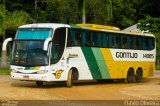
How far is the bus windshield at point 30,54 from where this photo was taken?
84.3 feet

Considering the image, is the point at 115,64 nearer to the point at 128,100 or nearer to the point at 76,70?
the point at 76,70

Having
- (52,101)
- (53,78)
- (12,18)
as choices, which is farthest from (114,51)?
(12,18)

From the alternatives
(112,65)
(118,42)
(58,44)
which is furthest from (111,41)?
(58,44)

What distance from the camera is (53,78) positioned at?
25.9 m

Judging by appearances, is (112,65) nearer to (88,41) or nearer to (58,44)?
(88,41)

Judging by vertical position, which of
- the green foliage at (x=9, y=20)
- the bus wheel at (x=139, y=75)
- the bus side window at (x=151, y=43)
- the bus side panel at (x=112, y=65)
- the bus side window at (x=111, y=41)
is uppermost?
the green foliage at (x=9, y=20)

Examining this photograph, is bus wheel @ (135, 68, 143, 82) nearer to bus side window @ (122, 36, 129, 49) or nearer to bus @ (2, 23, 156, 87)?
bus @ (2, 23, 156, 87)

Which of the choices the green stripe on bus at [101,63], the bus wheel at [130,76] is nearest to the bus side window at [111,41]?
the green stripe on bus at [101,63]

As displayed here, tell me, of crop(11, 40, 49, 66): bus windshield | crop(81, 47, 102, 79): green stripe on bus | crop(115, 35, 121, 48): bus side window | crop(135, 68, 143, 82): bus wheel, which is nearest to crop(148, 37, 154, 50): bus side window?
crop(135, 68, 143, 82): bus wheel

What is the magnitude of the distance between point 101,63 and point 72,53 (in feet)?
10.7

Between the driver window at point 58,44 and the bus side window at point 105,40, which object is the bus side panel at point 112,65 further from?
the driver window at point 58,44

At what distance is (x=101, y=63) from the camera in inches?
1179

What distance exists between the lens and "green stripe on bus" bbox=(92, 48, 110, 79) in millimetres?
29312

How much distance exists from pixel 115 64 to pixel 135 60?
2.42m
